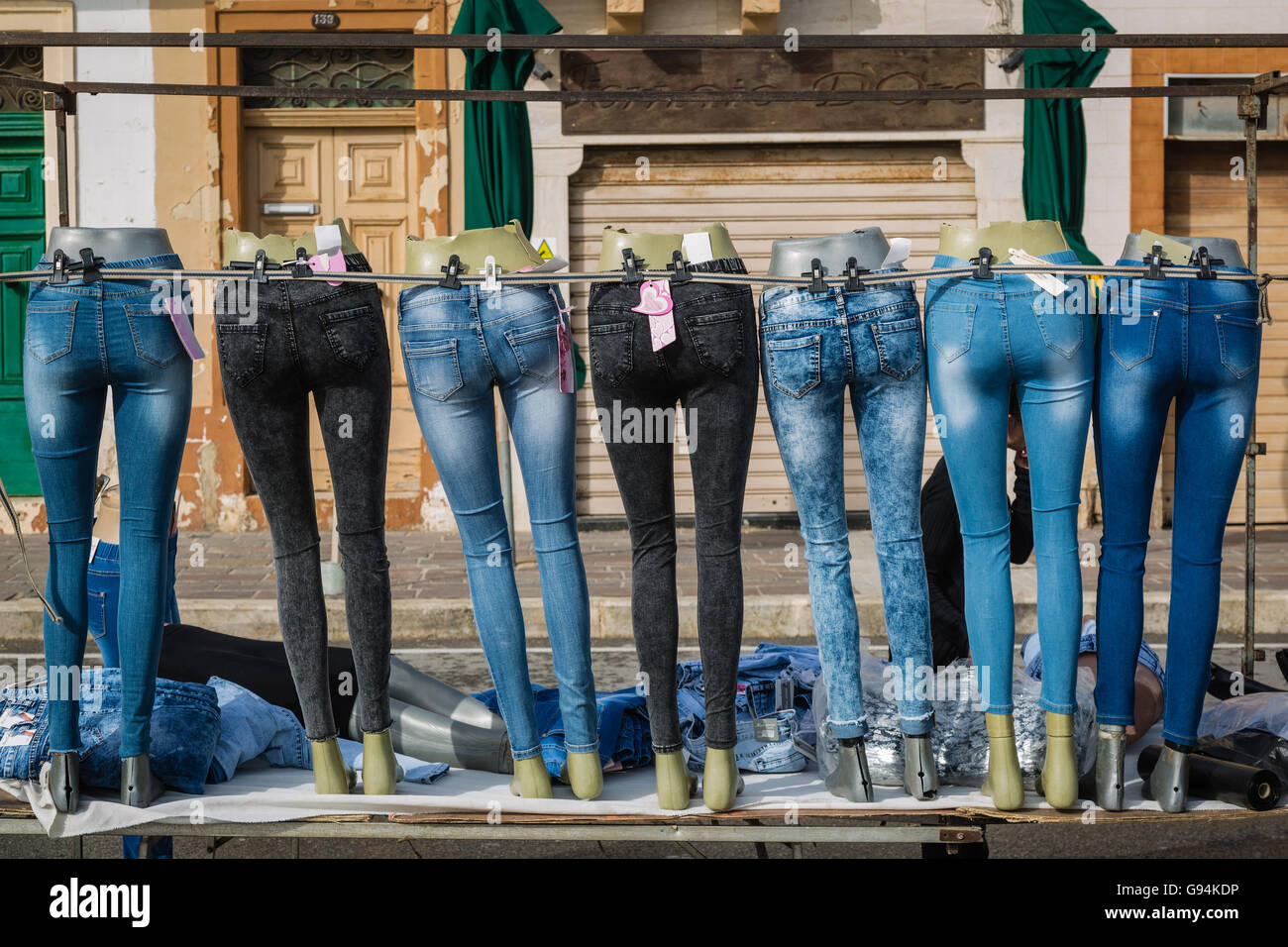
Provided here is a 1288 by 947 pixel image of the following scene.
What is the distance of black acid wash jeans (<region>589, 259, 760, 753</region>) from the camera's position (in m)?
3.07

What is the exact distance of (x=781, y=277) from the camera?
3.14 metres

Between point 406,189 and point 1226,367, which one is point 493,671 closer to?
point 1226,367

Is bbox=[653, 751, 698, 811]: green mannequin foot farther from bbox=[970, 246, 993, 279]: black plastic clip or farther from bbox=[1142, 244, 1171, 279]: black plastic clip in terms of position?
bbox=[1142, 244, 1171, 279]: black plastic clip

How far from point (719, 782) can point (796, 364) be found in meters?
1.02

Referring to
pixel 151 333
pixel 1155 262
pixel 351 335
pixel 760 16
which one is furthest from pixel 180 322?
pixel 760 16

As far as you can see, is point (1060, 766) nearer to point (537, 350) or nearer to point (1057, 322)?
point (1057, 322)

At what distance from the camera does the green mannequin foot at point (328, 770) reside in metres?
3.24

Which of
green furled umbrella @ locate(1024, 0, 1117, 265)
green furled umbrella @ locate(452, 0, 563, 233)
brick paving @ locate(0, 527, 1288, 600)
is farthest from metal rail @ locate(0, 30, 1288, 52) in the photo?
green furled umbrella @ locate(1024, 0, 1117, 265)

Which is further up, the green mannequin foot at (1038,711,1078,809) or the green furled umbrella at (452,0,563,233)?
the green furled umbrella at (452,0,563,233)

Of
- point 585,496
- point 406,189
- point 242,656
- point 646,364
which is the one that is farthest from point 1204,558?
point 406,189

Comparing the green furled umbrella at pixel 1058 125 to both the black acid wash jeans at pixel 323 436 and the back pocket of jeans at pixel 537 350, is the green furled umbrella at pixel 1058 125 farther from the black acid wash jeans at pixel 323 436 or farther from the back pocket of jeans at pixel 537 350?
the black acid wash jeans at pixel 323 436

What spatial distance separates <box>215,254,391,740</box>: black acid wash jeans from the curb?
364cm

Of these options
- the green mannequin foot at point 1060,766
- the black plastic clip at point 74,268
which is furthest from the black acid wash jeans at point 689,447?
the black plastic clip at point 74,268

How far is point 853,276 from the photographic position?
3.10 m
